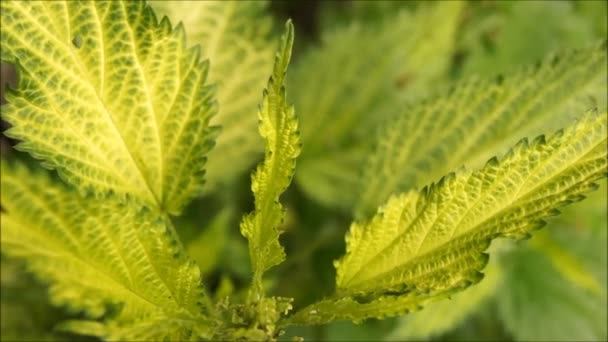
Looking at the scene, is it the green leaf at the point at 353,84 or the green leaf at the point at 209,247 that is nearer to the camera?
the green leaf at the point at 209,247

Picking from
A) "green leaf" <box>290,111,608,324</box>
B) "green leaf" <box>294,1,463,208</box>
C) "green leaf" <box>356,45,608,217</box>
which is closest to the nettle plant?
"green leaf" <box>290,111,608,324</box>

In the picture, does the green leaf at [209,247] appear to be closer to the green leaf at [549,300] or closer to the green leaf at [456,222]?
the green leaf at [456,222]

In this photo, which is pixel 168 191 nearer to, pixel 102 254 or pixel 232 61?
pixel 102 254

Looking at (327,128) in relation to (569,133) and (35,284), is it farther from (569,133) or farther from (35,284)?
(569,133)

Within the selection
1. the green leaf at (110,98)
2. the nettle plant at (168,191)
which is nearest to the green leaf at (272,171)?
the nettle plant at (168,191)

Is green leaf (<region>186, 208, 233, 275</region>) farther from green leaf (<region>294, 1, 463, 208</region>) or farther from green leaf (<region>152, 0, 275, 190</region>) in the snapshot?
green leaf (<region>294, 1, 463, 208</region>)

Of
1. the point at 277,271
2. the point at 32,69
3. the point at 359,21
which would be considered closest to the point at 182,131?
the point at 32,69
